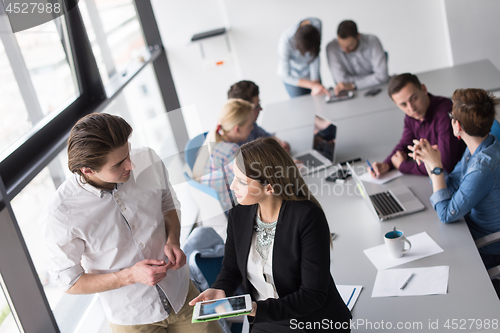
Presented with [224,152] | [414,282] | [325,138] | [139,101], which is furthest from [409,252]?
[139,101]

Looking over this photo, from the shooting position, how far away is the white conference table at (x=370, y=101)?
3373mm

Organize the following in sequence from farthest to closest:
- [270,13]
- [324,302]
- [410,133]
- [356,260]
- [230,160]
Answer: [270,13] → [410,133] → [356,260] → [230,160] → [324,302]

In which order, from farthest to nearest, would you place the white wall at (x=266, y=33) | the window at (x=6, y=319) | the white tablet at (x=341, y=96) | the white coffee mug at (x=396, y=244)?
the white wall at (x=266, y=33) → the white tablet at (x=341, y=96) → the white coffee mug at (x=396, y=244) → the window at (x=6, y=319)

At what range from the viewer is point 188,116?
1729mm

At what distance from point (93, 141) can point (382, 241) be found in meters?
1.35

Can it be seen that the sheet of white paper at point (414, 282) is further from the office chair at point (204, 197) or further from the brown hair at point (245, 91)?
the brown hair at point (245, 91)

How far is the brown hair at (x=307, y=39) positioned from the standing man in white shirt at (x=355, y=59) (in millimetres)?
214

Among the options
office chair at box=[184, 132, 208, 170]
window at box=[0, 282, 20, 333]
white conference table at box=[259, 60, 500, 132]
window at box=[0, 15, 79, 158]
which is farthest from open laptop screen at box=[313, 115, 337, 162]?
window at box=[0, 282, 20, 333]

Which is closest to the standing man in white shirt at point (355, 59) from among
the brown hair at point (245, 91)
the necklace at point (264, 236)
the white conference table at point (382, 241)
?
the white conference table at point (382, 241)

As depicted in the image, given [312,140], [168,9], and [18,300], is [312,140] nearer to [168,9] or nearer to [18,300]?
[18,300]

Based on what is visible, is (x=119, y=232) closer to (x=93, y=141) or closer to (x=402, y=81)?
(x=93, y=141)

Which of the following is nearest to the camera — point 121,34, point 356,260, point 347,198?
point 356,260

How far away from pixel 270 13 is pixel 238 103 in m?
3.45

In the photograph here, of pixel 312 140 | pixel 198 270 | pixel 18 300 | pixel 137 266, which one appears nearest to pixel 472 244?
pixel 198 270
